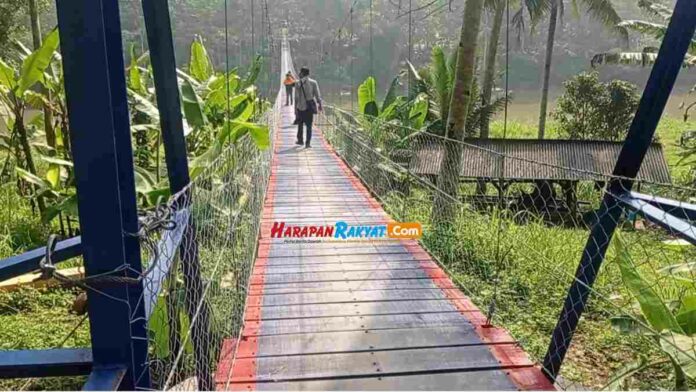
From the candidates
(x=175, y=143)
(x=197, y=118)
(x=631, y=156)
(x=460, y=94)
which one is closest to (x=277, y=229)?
(x=197, y=118)

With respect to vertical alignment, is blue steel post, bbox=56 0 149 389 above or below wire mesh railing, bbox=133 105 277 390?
above

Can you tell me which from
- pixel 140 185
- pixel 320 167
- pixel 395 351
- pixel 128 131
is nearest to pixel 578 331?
pixel 395 351

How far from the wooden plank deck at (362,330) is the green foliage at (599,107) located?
9793 mm

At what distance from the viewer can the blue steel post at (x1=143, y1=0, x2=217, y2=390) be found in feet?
5.68

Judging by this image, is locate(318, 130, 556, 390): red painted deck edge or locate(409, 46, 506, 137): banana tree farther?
locate(409, 46, 506, 137): banana tree

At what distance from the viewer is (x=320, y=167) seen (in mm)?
6395

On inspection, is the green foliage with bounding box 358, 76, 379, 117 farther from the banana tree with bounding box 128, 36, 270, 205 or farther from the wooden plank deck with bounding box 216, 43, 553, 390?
the wooden plank deck with bounding box 216, 43, 553, 390

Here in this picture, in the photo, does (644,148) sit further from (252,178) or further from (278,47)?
(278,47)

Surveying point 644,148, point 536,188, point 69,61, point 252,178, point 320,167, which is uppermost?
point 69,61

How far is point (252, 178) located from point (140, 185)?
3.46ft

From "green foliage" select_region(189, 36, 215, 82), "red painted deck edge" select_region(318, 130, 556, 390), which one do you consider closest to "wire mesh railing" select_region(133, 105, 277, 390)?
"red painted deck edge" select_region(318, 130, 556, 390)

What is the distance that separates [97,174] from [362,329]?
1.50 meters

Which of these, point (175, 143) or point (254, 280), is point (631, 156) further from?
point (254, 280)

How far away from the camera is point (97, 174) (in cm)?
90
